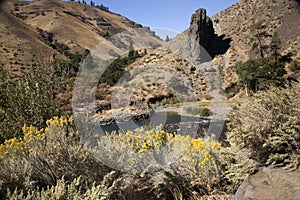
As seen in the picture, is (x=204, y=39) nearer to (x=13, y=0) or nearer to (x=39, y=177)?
(x=39, y=177)

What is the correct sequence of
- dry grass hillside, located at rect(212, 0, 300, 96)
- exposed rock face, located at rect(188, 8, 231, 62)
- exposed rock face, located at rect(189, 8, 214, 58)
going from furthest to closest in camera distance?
exposed rock face, located at rect(189, 8, 214, 58) → exposed rock face, located at rect(188, 8, 231, 62) → dry grass hillside, located at rect(212, 0, 300, 96)

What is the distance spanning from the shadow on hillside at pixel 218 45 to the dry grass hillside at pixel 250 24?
1.31 metres

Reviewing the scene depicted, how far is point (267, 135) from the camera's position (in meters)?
3.31

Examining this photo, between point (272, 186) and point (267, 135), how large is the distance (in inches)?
34.7

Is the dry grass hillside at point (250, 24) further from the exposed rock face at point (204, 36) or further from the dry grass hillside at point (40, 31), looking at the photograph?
the dry grass hillside at point (40, 31)

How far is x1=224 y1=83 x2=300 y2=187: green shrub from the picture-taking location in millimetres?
3102

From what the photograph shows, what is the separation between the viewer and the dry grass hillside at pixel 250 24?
45312 mm

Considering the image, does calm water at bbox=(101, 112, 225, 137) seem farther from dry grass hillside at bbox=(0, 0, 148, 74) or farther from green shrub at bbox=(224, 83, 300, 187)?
dry grass hillside at bbox=(0, 0, 148, 74)

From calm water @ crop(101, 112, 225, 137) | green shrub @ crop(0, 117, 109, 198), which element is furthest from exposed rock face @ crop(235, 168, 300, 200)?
calm water @ crop(101, 112, 225, 137)

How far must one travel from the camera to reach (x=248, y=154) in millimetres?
3367

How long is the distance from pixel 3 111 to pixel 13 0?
155330mm

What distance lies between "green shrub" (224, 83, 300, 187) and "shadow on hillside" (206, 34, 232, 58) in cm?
5927

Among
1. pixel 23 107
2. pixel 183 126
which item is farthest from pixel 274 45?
pixel 23 107

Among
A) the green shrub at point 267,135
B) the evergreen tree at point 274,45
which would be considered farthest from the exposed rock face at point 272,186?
the evergreen tree at point 274,45
